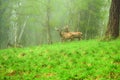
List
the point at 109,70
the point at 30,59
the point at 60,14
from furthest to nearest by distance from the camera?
the point at 60,14 < the point at 30,59 < the point at 109,70

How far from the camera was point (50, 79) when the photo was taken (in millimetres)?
7336

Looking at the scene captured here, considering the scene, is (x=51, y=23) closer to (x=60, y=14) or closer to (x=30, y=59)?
(x=60, y=14)

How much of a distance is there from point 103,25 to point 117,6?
25708 millimetres

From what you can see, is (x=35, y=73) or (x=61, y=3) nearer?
(x=35, y=73)

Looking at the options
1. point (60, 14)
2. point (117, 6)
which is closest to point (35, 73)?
point (117, 6)

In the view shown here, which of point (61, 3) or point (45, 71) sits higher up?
point (61, 3)

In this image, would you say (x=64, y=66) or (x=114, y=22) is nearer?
(x=64, y=66)

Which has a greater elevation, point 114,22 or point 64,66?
point 114,22

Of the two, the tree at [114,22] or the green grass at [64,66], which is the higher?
the tree at [114,22]

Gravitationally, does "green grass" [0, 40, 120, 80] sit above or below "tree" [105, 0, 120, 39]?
below

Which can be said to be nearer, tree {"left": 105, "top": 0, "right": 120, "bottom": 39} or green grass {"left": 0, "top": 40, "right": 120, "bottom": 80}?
green grass {"left": 0, "top": 40, "right": 120, "bottom": 80}

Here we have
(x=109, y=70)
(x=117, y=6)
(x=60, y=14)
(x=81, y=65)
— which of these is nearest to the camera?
(x=109, y=70)

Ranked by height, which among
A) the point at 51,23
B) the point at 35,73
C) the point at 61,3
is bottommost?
the point at 35,73

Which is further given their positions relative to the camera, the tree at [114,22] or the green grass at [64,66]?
the tree at [114,22]
